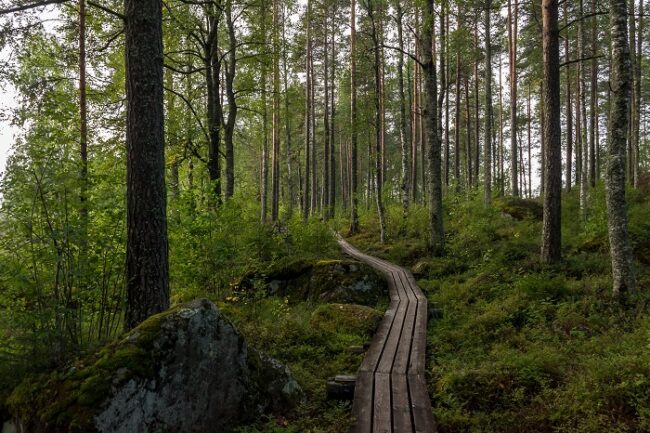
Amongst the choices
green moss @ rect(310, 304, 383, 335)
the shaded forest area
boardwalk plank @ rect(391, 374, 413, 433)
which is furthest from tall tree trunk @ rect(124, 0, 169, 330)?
green moss @ rect(310, 304, 383, 335)

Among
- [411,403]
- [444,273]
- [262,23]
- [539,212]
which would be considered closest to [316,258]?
[444,273]

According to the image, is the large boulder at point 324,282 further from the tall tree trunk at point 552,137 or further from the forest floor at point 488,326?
the tall tree trunk at point 552,137

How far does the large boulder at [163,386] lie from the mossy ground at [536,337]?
249 cm

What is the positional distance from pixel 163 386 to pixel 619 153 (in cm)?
883

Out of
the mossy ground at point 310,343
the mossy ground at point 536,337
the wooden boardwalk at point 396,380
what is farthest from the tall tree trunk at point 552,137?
the mossy ground at point 310,343

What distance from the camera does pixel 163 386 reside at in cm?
385

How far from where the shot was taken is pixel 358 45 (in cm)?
2352

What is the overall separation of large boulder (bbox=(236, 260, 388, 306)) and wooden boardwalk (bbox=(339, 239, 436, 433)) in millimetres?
1441

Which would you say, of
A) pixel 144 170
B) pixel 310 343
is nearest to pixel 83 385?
pixel 144 170

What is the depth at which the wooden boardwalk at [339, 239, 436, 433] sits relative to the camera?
169 inches

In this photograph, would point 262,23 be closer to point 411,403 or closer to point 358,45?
point 358,45

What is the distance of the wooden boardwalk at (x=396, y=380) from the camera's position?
4.30 m

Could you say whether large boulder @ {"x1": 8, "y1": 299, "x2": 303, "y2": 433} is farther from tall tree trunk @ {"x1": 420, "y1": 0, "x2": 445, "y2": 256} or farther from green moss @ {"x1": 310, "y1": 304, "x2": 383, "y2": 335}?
tall tree trunk @ {"x1": 420, "y1": 0, "x2": 445, "y2": 256}

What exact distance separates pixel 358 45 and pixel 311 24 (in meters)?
3.41
